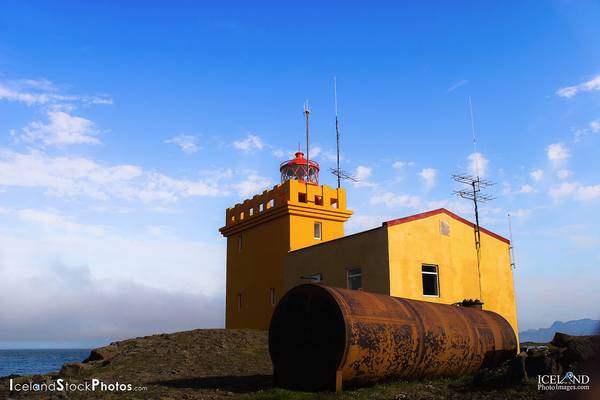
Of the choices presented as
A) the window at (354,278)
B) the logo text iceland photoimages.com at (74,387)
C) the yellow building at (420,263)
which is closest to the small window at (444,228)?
the yellow building at (420,263)

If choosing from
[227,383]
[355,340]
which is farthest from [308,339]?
[227,383]

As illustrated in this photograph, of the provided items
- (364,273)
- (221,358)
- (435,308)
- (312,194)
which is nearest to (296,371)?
(435,308)

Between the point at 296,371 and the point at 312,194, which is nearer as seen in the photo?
the point at 296,371

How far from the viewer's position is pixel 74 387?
44.1ft

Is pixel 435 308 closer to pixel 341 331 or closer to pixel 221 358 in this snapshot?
pixel 341 331

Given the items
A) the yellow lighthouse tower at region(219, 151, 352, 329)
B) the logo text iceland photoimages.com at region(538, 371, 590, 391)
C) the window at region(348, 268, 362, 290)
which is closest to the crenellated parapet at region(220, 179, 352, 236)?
the yellow lighthouse tower at region(219, 151, 352, 329)

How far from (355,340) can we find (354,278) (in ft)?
39.5

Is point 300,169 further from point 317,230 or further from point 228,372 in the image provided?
point 228,372

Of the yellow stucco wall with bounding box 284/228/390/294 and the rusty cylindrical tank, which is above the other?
the yellow stucco wall with bounding box 284/228/390/294

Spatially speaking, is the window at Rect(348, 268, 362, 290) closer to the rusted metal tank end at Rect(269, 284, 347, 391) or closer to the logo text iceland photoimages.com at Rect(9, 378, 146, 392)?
the rusted metal tank end at Rect(269, 284, 347, 391)

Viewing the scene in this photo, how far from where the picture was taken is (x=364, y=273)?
2150cm

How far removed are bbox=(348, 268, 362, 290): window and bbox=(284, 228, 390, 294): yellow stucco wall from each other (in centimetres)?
21

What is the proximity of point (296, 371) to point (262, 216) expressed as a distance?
17.3 metres

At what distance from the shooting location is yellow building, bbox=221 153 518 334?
21.2m
